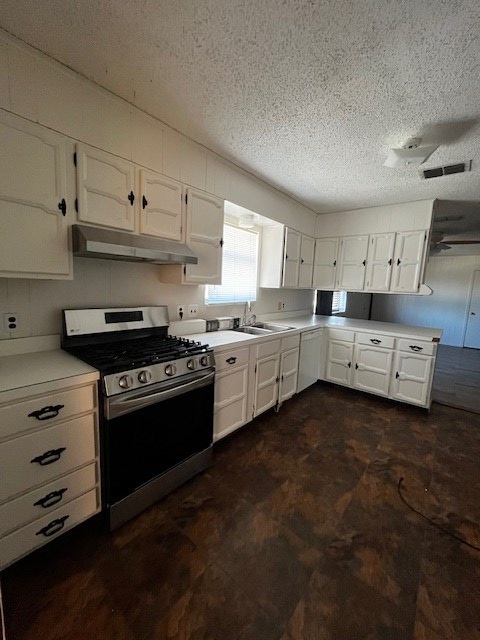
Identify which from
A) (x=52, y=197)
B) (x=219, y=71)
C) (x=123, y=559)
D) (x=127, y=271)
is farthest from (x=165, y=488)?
(x=219, y=71)

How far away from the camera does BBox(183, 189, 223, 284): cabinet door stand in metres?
2.18

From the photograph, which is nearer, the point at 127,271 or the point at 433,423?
the point at 127,271

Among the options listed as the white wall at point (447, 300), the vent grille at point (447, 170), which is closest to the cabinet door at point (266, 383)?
the vent grille at point (447, 170)

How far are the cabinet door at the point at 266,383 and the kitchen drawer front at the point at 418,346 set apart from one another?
5.06ft

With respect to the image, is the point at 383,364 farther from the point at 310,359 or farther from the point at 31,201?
the point at 31,201

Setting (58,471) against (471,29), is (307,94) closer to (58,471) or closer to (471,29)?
(471,29)

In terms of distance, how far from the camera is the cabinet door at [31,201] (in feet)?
4.31

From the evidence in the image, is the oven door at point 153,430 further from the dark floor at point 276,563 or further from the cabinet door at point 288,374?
the cabinet door at point 288,374

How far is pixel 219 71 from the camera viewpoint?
143 centimetres

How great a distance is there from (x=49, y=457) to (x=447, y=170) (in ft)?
11.6

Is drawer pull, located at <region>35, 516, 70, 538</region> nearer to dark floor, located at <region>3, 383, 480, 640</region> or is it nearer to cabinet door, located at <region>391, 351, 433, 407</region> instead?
dark floor, located at <region>3, 383, 480, 640</region>

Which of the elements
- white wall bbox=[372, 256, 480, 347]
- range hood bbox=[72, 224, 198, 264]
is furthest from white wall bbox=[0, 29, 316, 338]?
white wall bbox=[372, 256, 480, 347]

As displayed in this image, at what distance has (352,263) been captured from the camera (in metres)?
3.74

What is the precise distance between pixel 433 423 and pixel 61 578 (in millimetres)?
3379
